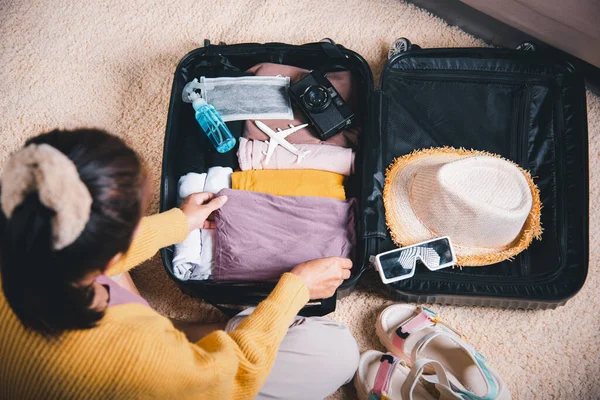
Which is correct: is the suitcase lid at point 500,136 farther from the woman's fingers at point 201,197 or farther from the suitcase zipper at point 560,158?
the woman's fingers at point 201,197

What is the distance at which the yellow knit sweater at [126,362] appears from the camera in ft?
1.71

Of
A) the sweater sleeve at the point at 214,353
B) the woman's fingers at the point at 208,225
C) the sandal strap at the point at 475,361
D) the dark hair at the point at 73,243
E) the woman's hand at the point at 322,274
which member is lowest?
the sandal strap at the point at 475,361

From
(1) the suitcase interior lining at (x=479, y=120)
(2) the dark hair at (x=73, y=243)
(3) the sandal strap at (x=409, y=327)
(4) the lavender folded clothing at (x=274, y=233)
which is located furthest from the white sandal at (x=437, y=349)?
(2) the dark hair at (x=73, y=243)

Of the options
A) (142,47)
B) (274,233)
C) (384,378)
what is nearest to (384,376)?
(384,378)

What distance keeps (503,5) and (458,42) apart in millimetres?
161

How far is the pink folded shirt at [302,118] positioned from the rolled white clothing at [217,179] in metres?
0.10

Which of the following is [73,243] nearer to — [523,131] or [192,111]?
[192,111]

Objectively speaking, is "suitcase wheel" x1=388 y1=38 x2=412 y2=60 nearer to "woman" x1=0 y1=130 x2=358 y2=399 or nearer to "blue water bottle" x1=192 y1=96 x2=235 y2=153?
"blue water bottle" x1=192 y1=96 x2=235 y2=153

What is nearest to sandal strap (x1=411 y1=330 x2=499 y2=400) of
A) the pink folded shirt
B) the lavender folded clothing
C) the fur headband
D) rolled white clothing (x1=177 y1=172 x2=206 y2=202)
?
the lavender folded clothing

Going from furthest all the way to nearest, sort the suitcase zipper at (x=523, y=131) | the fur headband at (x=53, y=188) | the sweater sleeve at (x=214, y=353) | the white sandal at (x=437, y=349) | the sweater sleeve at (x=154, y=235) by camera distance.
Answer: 1. the suitcase zipper at (x=523, y=131)
2. the white sandal at (x=437, y=349)
3. the sweater sleeve at (x=154, y=235)
4. the sweater sleeve at (x=214, y=353)
5. the fur headband at (x=53, y=188)

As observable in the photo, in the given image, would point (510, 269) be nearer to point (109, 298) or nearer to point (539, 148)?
point (539, 148)

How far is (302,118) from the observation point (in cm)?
104

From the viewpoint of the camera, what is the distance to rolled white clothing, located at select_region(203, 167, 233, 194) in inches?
38.3

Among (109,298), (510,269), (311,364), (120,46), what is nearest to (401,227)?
(510,269)
